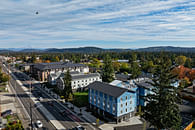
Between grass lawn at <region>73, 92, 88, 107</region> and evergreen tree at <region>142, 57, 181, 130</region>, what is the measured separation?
97.4 feet

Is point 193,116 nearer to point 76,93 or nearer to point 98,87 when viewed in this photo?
point 98,87

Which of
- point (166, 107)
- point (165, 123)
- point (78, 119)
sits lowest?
point (78, 119)

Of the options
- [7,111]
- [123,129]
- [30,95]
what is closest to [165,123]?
[123,129]

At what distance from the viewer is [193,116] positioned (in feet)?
135

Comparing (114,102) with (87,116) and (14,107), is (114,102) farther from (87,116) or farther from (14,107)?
(14,107)

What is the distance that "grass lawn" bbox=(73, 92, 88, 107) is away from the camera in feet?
163

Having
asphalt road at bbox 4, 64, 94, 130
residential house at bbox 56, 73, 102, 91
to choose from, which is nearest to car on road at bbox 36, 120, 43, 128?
asphalt road at bbox 4, 64, 94, 130

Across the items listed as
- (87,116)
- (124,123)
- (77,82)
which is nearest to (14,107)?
(87,116)

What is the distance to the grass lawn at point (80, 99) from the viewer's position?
163ft

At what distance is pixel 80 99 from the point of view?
54.9 metres

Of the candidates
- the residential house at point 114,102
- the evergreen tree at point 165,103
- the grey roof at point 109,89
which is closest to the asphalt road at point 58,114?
the residential house at point 114,102

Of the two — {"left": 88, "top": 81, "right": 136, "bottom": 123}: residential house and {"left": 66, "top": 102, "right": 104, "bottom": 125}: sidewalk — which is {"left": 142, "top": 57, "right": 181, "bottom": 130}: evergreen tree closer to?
{"left": 88, "top": 81, "right": 136, "bottom": 123}: residential house

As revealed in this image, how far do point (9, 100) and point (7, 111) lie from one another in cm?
1341

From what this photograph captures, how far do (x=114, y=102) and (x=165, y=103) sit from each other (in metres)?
16.8
